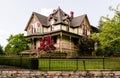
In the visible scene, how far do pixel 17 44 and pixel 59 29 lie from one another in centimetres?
795

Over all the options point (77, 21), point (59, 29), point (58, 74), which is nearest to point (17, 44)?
point (59, 29)

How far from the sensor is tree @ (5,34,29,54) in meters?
44.8

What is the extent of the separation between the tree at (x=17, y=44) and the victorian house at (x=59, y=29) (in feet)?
3.34

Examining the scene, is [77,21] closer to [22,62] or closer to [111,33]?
[111,33]

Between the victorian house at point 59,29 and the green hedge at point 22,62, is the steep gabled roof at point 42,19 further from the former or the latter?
the green hedge at point 22,62

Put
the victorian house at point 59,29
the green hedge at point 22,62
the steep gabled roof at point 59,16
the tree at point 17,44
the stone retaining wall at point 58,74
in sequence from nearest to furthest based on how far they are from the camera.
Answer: the stone retaining wall at point 58,74
the green hedge at point 22,62
the victorian house at point 59,29
the steep gabled roof at point 59,16
the tree at point 17,44

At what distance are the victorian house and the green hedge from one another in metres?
17.8

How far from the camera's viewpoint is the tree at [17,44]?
4475 centimetres

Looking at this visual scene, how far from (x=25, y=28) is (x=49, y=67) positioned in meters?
27.9

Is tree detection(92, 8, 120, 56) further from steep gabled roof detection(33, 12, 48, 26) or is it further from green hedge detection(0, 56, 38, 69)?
steep gabled roof detection(33, 12, 48, 26)

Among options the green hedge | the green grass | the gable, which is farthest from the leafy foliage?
the green grass

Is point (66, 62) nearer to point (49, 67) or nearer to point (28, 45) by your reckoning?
point (49, 67)

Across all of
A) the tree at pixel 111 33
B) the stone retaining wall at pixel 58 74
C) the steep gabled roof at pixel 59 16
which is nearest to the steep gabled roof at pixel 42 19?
the steep gabled roof at pixel 59 16

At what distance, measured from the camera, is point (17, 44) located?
44969 millimetres
